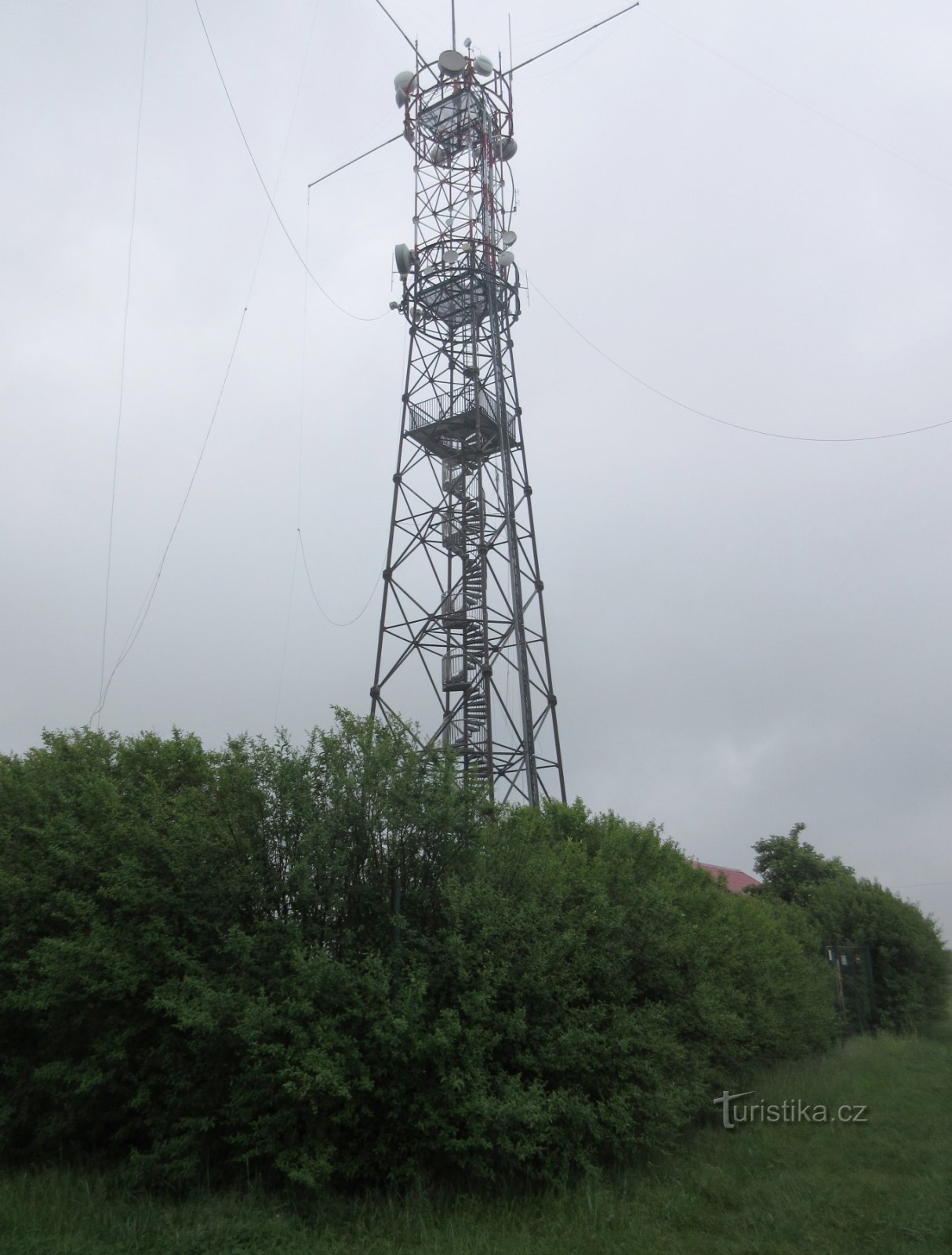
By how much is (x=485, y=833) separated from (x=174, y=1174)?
3.41 meters

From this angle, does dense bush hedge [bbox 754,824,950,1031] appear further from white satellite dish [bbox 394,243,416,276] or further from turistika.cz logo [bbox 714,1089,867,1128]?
white satellite dish [bbox 394,243,416,276]

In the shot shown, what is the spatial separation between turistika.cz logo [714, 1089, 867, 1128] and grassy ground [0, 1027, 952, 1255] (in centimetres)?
110

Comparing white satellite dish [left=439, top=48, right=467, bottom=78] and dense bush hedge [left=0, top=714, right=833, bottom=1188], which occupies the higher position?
white satellite dish [left=439, top=48, right=467, bottom=78]

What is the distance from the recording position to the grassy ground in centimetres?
618

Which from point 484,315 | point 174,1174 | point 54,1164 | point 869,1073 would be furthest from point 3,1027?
point 484,315

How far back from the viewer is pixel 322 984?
6.88m

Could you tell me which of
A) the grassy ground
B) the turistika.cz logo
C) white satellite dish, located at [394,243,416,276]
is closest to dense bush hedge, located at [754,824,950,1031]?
the turistika.cz logo

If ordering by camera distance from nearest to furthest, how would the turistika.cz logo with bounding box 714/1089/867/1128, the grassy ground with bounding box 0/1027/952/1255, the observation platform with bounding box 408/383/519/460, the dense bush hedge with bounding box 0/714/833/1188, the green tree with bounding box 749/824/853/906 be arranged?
the grassy ground with bounding box 0/1027/952/1255, the dense bush hedge with bounding box 0/714/833/1188, the turistika.cz logo with bounding box 714/1089/867/1128, the observation platform with bounding box 408/383/519/460, the green tree with bounding box 749/824/853/906

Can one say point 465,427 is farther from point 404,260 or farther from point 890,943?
point 890,943

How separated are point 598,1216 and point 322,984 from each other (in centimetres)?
267

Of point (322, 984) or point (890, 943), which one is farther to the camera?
point (890, 943)

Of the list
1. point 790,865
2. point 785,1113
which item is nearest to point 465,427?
point 785,1113

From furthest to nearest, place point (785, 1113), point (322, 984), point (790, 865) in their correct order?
point (790, 865)
point (785, 1113)
point (322, 984)

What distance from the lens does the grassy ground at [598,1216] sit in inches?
243
